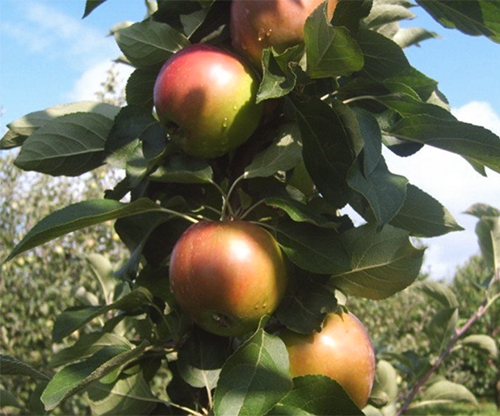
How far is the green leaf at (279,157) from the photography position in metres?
0.84

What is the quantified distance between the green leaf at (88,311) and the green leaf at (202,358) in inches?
3.6

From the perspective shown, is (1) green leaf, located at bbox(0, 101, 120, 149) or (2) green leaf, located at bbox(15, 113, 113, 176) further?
(1) green leaf, located at bbox(0, 101, 120, 149)

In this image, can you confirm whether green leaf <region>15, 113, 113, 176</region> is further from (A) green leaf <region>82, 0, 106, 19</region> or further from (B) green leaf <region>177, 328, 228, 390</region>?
(B) green leaf <region>177, 328, 228, 390</region>

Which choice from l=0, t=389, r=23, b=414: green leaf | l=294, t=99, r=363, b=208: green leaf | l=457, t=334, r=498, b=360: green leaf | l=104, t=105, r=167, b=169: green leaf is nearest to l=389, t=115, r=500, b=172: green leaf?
l=294, t=99, r=363, b=208: green leaf

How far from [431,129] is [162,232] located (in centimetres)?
42

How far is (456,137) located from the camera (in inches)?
33.3

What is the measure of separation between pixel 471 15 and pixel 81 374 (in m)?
0.74

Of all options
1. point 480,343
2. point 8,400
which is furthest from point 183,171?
point 480,343

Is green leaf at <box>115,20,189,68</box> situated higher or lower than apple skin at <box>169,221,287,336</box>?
higher

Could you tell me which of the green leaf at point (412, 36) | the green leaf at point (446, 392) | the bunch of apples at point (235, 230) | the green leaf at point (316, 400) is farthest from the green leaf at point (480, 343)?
the green leaf at point (316, 400)

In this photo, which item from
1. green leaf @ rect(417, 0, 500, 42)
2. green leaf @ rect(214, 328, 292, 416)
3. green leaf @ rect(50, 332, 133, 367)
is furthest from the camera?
green leaf @ rect(50, 332, 133, 367)

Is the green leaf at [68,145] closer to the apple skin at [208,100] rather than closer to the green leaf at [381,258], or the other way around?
the apple skin at [208,100]

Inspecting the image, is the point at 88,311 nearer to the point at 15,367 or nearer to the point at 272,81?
the point at 15,367

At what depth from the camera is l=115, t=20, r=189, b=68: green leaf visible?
921mm
